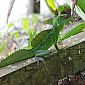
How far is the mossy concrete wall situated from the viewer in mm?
872

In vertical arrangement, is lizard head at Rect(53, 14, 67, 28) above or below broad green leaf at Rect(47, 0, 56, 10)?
above

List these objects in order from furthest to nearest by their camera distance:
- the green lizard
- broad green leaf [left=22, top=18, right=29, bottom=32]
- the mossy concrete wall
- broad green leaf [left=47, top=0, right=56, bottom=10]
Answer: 1. broad green leaf [left=22, top=18, right=29, bottom=32]
2. broad green leaf [left=47, top=0, right=56, bottom=10]
3. the green lizard
4. the mossy concrete wall

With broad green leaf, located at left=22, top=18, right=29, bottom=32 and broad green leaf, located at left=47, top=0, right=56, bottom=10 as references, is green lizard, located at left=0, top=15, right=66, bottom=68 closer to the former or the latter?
broad green leaf, located at left=47, top=0, right=56, bottom=10

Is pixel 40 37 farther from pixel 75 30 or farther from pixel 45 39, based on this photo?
pixel 75 30

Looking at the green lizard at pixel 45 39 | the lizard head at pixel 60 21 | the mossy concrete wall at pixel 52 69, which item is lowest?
the mossy concrete wall at pixel 52 69

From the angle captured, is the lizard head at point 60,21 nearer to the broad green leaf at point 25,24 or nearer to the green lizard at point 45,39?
the green lizard at point 45,39

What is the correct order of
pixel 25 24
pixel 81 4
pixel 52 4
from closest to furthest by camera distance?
pixel 81 4, pixel 52 4, pixel 25 24

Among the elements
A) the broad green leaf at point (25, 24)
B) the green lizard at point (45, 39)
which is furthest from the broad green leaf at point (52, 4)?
the broad green leaf at point (25, 24)

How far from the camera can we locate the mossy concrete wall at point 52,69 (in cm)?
87

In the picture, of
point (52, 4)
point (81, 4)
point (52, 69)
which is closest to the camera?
point (52, 69)

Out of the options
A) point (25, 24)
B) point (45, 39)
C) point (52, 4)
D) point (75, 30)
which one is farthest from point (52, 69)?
point (25, 24)

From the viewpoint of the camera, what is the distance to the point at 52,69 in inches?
39.1

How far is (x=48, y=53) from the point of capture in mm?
1005

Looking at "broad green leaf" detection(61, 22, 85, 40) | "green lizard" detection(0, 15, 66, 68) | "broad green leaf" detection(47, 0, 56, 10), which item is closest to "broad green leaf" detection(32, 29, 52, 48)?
"green lizard" detection(0, 15, 66, 68)
